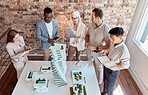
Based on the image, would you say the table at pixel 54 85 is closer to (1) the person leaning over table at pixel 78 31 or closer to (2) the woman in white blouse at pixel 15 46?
(2) the woman in white blouse at pixel 15 46

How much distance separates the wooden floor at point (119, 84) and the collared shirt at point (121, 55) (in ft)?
3.76

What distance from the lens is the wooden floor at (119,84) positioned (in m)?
2.85

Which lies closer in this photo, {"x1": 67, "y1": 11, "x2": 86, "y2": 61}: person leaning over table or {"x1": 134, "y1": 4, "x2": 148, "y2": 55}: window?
{"x1": 67, "y1": 11, "x2": 86, "y2": 61}: person leaning over table

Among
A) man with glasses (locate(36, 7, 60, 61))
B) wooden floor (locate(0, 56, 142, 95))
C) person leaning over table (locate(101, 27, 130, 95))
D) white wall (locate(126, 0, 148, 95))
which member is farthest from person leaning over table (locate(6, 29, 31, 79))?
white wall (locate(126, 0, 148, 95))

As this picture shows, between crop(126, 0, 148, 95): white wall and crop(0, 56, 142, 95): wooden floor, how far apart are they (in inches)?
Result: 4.7

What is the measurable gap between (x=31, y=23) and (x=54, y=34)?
0.76m

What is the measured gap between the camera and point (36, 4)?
10.2ft

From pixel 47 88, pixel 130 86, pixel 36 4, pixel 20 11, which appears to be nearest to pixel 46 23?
pixel 36 4

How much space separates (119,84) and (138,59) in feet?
2.36

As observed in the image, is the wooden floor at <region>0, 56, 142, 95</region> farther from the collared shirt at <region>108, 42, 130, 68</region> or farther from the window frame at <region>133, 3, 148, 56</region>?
the collared shirt at <region>108, 42, 130, 68</region>

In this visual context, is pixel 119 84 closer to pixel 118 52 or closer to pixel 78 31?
pixel 118 52

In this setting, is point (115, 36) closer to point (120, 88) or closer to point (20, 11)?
point (120, 88)

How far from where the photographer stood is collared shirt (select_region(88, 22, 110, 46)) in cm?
238

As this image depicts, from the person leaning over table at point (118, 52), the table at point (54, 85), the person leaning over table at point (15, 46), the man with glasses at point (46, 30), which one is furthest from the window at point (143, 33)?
the person leaning over table at point (15, 46)
